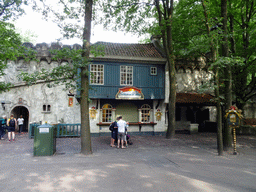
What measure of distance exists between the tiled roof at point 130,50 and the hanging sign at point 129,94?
9.32 feet

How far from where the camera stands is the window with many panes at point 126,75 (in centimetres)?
1608

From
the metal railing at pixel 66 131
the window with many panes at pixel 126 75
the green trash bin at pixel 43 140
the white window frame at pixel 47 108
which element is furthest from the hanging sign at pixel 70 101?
the green trash bin at pixel 43 140

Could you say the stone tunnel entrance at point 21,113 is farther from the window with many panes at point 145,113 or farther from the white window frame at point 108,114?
the window with many panes at point 145,113

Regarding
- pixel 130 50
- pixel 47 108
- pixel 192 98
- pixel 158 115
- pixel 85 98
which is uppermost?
pixel 130 50

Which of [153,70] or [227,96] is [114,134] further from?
[153,70]

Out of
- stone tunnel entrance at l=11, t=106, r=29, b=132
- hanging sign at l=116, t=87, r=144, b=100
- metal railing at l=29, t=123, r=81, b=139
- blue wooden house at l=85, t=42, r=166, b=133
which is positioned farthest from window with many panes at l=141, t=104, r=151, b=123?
stone tunnel entrance at l=11, t=106, r=29, b=132

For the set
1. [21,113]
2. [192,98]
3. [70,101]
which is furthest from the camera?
[21,113]

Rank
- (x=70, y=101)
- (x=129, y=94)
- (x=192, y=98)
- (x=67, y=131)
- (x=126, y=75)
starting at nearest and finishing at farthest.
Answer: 1. (x=67, y=131)
2. (x=129, y=94)
3. (x=126, y=75)
4. (x=192, y=98)
5. (x=70, y=101)

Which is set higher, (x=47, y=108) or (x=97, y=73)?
(x=97, y=73)

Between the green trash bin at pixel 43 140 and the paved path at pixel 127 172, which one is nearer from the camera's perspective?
the paved path at pixel 127 172

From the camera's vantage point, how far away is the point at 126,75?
16.1 meters

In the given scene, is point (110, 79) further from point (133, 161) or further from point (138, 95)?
point (133, 161)

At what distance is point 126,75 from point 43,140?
29.8ft

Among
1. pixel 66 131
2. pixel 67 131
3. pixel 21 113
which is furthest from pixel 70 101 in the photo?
pixel 21 113
